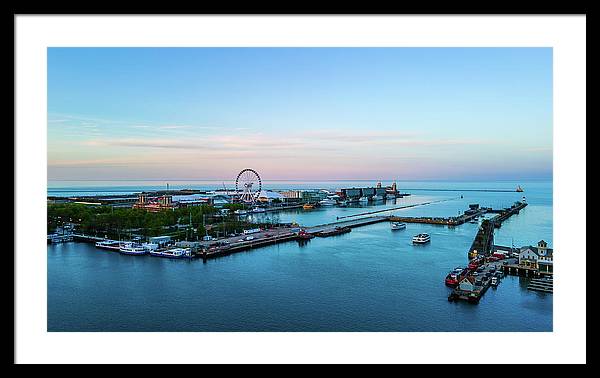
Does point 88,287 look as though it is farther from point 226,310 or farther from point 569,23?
point 569,23

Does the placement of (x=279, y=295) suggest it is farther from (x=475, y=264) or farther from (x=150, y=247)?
(x=150, y=247)

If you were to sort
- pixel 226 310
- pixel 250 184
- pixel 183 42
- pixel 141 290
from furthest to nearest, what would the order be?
pixel 250 184, pixel 141 290, pixel 226 310, pixel 183 42

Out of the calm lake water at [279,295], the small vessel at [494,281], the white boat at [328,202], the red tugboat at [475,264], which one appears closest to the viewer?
the calm lake water at [279,295]

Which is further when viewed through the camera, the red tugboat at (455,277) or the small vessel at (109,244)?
the small vessel at (109,244)

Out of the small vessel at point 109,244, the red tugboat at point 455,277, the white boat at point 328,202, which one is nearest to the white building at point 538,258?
the red tugboat at point 455,277

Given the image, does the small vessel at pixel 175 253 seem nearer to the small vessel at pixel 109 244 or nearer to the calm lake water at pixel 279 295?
the calm lake water at pixel 279 295
